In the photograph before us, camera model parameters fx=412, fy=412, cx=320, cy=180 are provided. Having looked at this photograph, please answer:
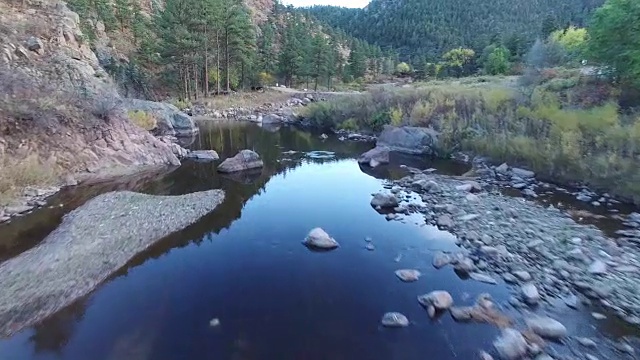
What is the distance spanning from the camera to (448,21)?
120 metres

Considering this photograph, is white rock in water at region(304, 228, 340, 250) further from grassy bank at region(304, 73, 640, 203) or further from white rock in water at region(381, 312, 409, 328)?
grassy bank at region(304, 73, 640, 203)

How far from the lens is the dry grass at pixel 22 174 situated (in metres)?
13.5

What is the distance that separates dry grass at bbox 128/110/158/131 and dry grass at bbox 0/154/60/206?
10.4 m

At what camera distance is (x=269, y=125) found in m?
36.4

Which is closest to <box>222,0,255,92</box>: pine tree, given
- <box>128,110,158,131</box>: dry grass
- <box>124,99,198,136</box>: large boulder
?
<box>124,99,198,136</box>: large boulder

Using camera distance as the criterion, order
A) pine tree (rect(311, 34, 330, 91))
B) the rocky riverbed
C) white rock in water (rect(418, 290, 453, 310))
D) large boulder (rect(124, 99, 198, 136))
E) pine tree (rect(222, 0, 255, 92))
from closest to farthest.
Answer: the rocky riverbed < white rock in water (rect(418, 290, 453, 310)) < large boulder (rect(124, 99, 198, 136)) < pine tree (rect(222, 0, 255, 92)) < pine tree (rect(311, 34, 330, 91))

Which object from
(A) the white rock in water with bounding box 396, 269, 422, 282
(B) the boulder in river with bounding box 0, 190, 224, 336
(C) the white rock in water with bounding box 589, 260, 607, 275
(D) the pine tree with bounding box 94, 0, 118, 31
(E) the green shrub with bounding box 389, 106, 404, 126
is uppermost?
(D) the pine tree with bounding box 94, 0, 118, 31

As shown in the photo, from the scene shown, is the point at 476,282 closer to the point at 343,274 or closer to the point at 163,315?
the point at 343,274

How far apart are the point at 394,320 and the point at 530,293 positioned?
2.82 metres

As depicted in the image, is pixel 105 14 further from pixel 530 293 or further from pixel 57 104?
pixel 530 293

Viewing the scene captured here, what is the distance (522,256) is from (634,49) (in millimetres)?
16550

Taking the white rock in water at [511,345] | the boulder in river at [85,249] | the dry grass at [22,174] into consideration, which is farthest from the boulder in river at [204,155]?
the white rock in water at [511,345]

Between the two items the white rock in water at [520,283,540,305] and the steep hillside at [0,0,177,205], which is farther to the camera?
the steep hillside at [0,0,177,205]

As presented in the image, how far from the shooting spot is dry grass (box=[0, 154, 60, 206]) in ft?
44.3
